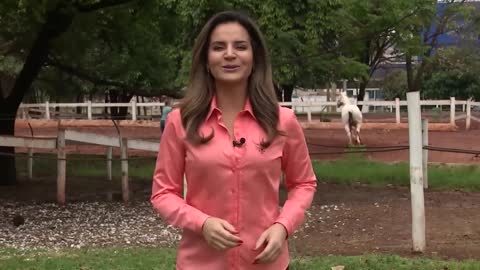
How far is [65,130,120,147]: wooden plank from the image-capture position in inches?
470

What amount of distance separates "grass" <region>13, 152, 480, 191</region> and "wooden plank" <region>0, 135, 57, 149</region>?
30 cm

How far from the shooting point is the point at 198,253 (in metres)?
2.23

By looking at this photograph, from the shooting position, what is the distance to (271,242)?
2.12 meters

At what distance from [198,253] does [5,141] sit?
1018cm

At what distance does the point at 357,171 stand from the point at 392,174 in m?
0.90

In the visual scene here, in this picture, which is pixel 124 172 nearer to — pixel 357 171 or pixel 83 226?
pixel 83 226

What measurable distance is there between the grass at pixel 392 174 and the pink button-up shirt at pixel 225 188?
1080cm

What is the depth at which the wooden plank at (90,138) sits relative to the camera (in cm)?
1194

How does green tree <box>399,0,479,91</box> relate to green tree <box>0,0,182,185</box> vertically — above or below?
above

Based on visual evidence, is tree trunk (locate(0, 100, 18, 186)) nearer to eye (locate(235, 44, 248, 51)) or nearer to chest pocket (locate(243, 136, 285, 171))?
eye (locate(235, 44, 248, 51))

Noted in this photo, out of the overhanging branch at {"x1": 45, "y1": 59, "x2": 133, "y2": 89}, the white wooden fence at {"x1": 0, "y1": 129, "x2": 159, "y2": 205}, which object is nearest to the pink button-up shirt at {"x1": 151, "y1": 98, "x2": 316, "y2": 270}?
the white wooden fence at {"x1": 0, "y1": 129, "x2": 159, "y2": 205}

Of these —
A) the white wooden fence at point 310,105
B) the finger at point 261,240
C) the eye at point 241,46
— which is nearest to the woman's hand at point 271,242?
the finger at point 261,240

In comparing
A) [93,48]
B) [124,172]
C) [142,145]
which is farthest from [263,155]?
[93,48]

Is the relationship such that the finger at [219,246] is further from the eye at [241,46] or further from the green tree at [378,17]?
the green tree at [378,17]
